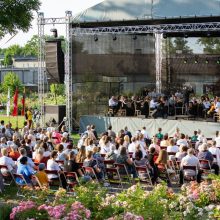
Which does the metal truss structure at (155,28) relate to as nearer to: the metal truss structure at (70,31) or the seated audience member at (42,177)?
the metal truss structure at (70,31)

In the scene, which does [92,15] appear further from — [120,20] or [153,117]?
[153,117]

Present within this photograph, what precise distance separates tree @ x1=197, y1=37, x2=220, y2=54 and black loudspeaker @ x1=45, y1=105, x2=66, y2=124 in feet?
26.0

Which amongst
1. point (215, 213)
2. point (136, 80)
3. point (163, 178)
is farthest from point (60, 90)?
point (215, 213)

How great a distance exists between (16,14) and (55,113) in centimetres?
1847

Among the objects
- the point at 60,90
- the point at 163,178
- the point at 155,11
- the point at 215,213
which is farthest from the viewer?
the point at 60,90

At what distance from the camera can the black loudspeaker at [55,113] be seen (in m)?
29.5

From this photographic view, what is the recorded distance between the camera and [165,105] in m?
28.2

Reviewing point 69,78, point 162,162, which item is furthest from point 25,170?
point 69,78

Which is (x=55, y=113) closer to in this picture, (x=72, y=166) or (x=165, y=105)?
(x=165, y=105)

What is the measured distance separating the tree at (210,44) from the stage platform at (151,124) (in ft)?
18.7

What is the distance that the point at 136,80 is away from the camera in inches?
1213

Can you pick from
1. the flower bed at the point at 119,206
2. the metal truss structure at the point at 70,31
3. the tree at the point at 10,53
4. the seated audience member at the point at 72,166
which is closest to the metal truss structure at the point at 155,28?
the metal truss structure at the point at 70,31

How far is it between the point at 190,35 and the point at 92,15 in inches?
213

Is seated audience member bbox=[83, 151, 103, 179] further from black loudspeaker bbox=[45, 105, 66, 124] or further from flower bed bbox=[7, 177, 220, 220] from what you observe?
black loudspeaker bbox=[45, 105, 66, 124]
